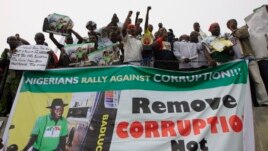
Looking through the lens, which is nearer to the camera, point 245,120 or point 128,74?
point 245,120

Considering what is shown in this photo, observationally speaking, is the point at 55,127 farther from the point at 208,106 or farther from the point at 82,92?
the point at 208,106

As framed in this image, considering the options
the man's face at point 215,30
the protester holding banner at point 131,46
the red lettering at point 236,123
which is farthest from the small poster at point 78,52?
the red lettering at point 236,123

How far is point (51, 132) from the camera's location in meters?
6.38

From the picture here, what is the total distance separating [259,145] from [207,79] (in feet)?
4.26

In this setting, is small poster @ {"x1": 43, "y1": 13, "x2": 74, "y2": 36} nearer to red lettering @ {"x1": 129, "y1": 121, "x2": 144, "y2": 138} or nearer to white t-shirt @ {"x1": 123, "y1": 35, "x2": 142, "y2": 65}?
white t-shirt @ {"x1": 123, "y1": 35, "x2": 142, "y2": 65}

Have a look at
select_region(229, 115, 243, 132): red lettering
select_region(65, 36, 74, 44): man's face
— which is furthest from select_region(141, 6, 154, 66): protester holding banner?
select_region(229, 115, 243, 132): red lettering

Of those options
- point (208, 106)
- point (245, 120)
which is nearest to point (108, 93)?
point (208, 106)

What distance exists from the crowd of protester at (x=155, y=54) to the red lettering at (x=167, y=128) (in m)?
1.24

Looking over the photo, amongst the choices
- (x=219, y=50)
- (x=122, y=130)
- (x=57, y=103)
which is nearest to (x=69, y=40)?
(x=57, y=103)

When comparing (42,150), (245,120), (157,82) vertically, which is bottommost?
(42,150)

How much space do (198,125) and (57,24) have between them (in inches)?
129

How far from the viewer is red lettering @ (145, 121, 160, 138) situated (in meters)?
6.15

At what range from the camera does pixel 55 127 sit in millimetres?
6387

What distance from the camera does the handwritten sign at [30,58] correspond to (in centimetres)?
707
